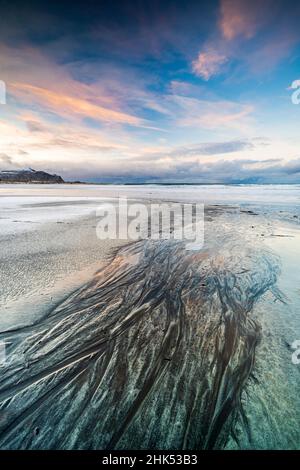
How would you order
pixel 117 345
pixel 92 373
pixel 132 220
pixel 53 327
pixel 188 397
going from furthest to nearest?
pixel 132 220
pixel 53 327
pixel 117 345
pixel 92 373
pixel 188 397

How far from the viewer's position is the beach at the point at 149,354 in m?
1.66

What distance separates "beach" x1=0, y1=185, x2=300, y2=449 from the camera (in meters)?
1.66

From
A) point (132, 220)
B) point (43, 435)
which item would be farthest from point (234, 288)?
point (132, 220)

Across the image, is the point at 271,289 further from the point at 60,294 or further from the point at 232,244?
the point at 60,294

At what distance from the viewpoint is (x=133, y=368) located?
2.21 meters

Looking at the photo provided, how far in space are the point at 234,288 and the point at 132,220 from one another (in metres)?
7.07

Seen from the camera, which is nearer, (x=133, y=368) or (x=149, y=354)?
(x=133, y=368)

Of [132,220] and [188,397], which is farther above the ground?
[132,220]

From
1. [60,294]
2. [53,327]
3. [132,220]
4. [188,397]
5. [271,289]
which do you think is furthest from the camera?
[132,220]

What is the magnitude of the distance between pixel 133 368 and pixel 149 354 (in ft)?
0.78

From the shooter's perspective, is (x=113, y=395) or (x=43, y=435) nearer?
(x=43, y=435)

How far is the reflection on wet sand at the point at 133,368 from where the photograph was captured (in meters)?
1.65

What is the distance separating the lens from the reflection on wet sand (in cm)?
165

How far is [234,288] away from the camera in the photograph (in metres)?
3.89
